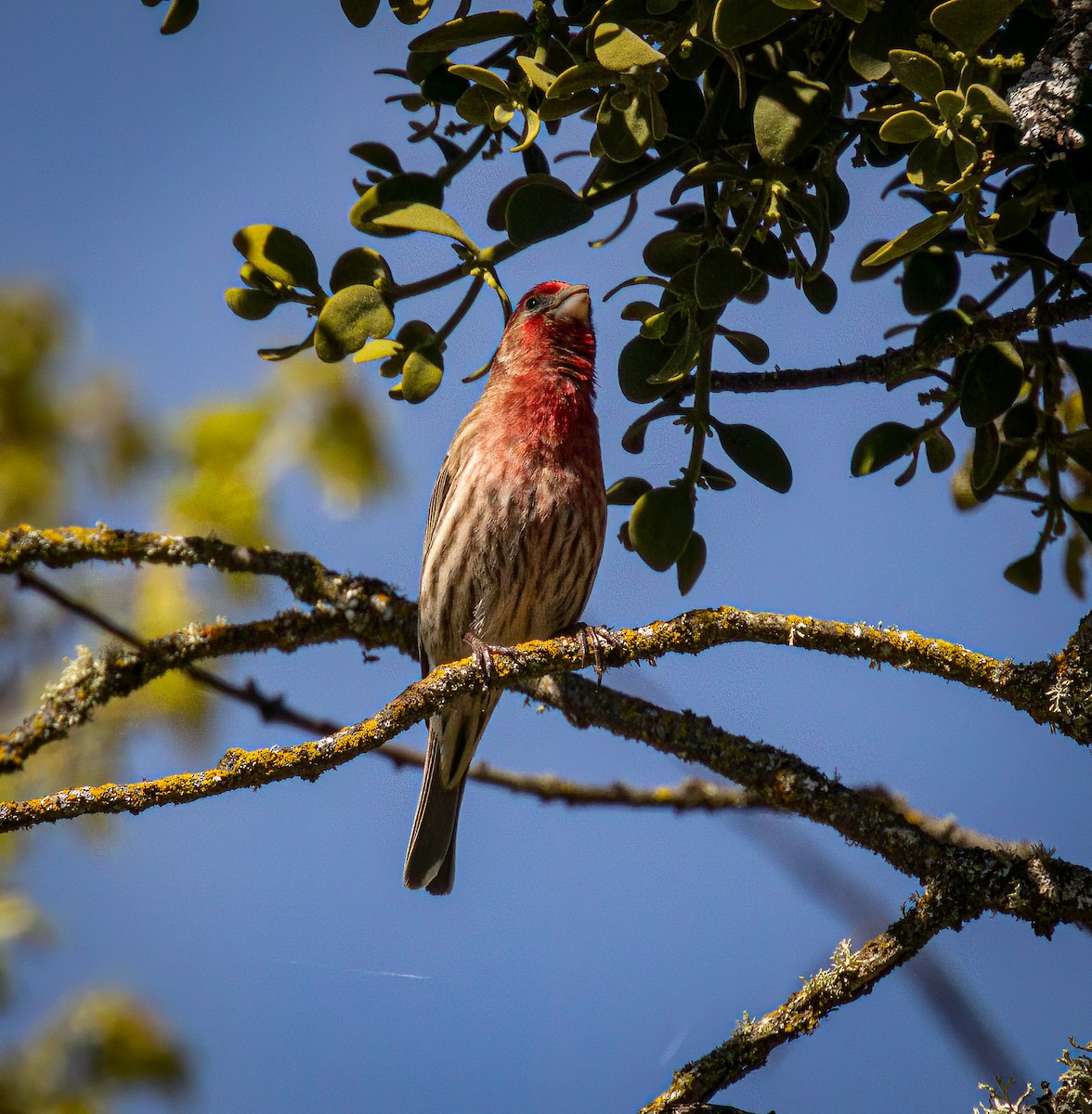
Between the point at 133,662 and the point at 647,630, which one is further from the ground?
the point at 133,662

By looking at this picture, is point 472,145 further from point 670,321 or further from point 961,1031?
point 961,1031

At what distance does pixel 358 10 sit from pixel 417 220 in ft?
1.53

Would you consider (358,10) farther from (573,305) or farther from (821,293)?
(573,305)

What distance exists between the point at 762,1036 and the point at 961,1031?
988 mm

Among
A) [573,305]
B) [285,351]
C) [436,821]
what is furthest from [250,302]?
[436,821]

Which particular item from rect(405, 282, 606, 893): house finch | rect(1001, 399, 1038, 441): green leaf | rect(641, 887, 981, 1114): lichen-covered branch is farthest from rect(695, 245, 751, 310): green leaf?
rect(405, 282, 606, 893): house finch

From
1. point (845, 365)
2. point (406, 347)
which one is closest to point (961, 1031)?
point (845, 365)

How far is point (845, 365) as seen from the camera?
2.96m

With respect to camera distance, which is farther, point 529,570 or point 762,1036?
point 529,570

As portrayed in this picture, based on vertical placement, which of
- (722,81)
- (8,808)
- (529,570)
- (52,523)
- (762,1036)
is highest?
(52,523)

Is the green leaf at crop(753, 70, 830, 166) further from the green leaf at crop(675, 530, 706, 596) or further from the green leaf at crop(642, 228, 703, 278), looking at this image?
the green leaf at crop(675, 530, 706, 596)

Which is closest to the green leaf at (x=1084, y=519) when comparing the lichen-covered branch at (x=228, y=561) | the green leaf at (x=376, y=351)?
the green leaf at (x=376, y=351)

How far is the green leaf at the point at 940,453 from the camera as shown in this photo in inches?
122

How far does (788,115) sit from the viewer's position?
213 cm
